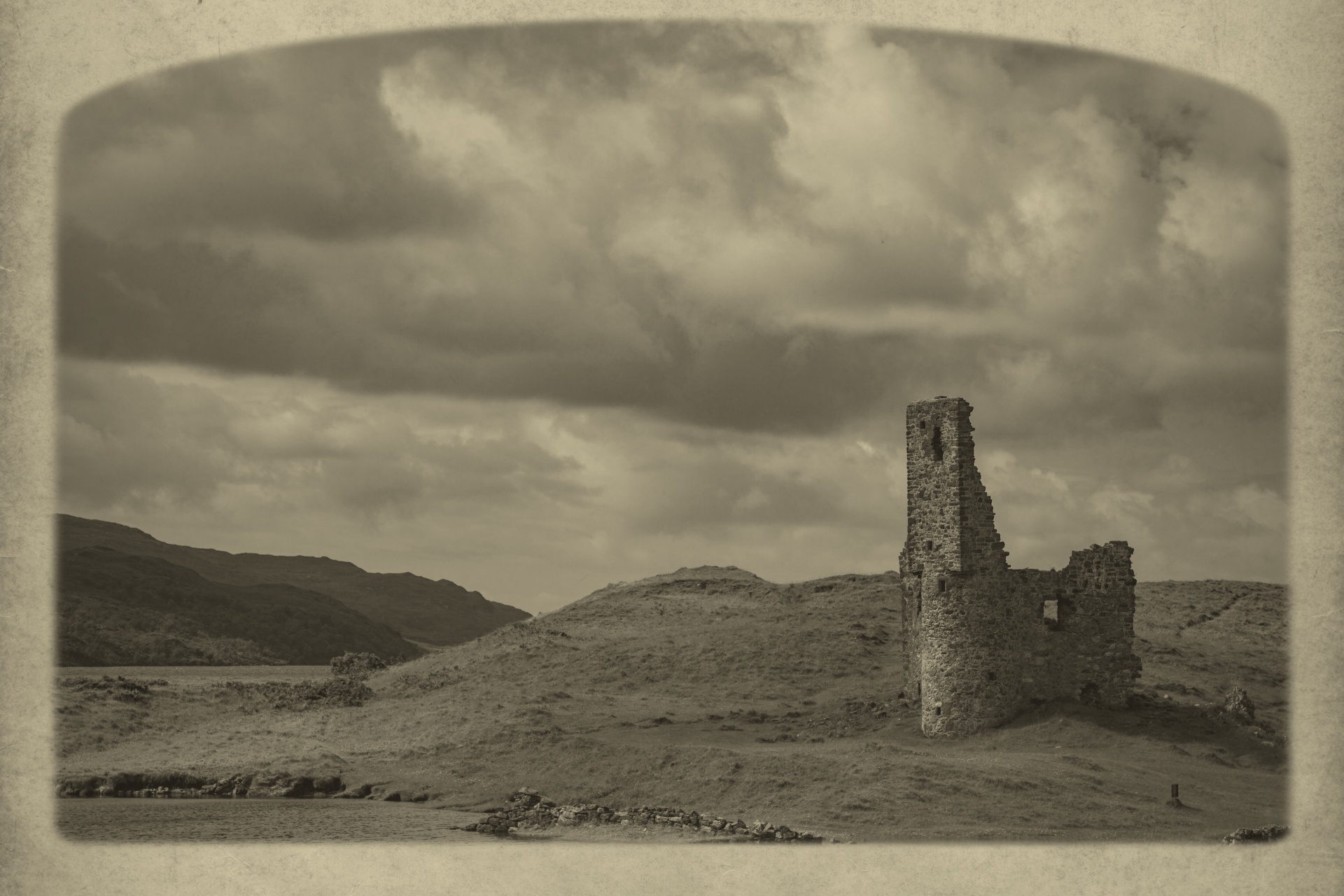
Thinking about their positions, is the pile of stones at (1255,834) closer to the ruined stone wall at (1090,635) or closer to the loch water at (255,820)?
the ruined stone wall at (1090,635)

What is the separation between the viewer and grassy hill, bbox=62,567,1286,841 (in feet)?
95.1

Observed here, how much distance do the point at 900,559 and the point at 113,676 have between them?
26.1 m

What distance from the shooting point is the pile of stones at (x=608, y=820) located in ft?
86.8

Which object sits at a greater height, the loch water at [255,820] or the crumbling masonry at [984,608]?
the crumbling masonry at [984,608]

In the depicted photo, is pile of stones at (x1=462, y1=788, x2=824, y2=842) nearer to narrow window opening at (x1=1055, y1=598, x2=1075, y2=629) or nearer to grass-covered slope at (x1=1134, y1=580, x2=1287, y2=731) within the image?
narrow window opening at (x1=1055, y1=598, x2=1075, y2=629)

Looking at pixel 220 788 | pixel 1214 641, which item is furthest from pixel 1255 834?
pixel 1214 641

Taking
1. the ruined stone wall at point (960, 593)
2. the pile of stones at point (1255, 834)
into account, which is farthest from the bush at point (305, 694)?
the pile of stones at point (1255, 834)

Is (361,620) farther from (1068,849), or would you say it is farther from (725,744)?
(1068,849)

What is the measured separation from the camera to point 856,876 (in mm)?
19641

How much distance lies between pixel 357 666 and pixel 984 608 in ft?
100

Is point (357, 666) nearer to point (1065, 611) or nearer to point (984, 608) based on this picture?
point (984, 608)

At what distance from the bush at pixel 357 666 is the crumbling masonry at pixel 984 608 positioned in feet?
85.7

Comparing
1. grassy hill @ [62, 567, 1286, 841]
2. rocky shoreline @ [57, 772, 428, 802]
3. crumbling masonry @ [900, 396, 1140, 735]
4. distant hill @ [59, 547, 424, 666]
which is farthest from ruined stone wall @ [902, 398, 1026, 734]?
distant hill @ [59, 547, 424, 666]

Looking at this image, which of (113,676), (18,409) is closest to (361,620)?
(113,676)
